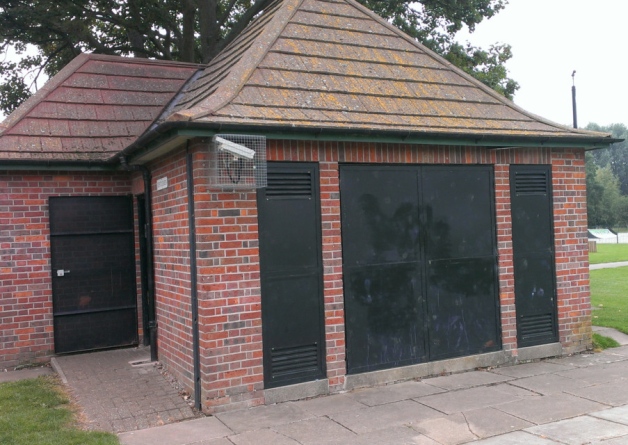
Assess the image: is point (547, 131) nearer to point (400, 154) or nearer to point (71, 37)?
point (400, 154)

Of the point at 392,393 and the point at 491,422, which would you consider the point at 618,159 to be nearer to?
the point at 392,393

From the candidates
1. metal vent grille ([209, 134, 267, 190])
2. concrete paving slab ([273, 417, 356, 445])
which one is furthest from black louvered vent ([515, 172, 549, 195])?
concrete paving slab ([273, 417, 356, 445])

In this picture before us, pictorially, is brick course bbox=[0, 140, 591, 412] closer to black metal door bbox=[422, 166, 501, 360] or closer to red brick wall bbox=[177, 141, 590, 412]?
red brick wall bbox=[177, 141, 590, 412]

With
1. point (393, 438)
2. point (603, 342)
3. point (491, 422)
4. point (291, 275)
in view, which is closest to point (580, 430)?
point (491, 422)

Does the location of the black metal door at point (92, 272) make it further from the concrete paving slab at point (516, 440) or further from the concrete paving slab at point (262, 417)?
the concrete paving slab at point (516, 440)

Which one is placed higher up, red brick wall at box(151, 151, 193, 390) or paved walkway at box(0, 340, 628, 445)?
red brick wall at box(151, 151, 193, 390)

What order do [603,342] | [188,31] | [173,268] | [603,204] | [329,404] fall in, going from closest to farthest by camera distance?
[329,404] → [173,268] → [603,342] → [188,31] → [603,204]

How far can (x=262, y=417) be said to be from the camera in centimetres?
580

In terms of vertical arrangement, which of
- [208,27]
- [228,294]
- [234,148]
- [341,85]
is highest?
[208,27]

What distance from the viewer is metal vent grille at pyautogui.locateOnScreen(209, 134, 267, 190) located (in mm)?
5785

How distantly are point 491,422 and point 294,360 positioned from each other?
2122 mm

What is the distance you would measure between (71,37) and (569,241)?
1430cm

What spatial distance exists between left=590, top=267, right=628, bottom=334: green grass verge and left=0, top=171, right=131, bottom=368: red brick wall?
353 inches

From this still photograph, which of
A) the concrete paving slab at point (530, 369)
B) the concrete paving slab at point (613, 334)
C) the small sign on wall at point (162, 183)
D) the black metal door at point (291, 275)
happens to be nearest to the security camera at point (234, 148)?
the black metal door at point (291, 275)
